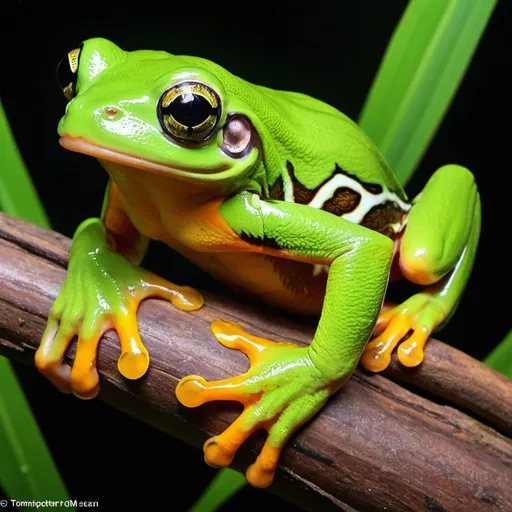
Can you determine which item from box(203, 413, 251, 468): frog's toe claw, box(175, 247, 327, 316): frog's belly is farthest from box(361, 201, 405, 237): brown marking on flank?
box(203, 413, 251, 468): frog's toe claw

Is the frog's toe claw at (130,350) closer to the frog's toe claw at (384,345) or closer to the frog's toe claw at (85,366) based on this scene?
the frog's toe claw at (85,366)

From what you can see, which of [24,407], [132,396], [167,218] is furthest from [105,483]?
[167,218]

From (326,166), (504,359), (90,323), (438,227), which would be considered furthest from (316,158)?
(504,359)

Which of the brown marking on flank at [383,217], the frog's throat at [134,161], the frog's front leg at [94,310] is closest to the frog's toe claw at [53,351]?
the frog's front leg at [94,310]

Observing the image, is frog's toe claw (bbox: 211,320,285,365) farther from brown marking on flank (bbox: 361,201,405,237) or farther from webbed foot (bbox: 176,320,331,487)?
brown marking on flank (bbox: 361,201,405,237)

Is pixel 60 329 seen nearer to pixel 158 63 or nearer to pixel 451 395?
pixel 158 63
